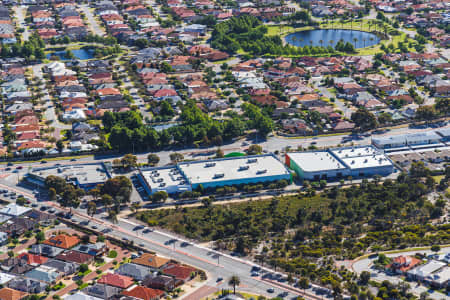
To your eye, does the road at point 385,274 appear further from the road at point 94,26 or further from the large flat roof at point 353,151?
the road at point 94,26

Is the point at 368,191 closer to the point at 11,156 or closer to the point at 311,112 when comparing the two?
the point at 311,112

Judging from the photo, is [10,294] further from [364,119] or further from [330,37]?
[330,37]

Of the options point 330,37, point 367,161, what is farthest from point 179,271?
point 330,37

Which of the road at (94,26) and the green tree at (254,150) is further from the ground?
the road at (94,26)

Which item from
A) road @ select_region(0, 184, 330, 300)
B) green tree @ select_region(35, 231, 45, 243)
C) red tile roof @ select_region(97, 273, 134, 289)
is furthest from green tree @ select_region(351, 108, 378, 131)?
green tree @ select_region(35, 231, 45, 243)

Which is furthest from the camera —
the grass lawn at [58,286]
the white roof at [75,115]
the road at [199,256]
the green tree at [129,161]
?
the white roof at [75,115]

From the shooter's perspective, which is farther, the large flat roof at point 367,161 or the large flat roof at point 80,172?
the large flat roof at point 367,161

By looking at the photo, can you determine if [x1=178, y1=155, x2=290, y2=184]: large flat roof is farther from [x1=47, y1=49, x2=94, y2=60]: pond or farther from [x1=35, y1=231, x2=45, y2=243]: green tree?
[x1=47, y1=49, x2=94, y2=60]: pond

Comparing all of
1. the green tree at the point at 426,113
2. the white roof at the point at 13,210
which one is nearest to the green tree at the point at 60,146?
the white roof at the point at 13,210

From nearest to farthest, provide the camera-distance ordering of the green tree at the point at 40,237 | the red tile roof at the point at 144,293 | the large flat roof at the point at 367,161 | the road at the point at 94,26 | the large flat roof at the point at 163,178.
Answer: the red tile roof at the point at 144,293 < the green tree at the point at 40,237 < the large flat roof at the point at 163,178 < the large flat roof at the point at 367,161 < the road at the point at 94,26
